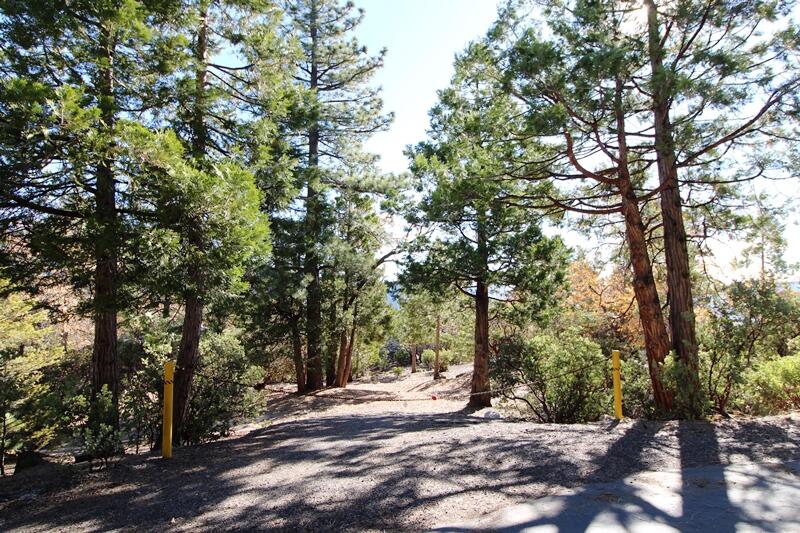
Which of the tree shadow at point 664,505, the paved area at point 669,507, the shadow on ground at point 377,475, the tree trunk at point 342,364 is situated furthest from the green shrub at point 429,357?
the paved area at point 669,507

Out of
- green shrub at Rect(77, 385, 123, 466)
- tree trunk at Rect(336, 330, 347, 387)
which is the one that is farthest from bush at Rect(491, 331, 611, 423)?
tree trunk at Rect(336, 330, 347, 387)

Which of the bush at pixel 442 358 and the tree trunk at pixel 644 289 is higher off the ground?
the tree trunk at pixel 644 289

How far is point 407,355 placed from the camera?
42875 mm

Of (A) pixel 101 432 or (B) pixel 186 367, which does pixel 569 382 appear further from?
(A) pixel 101 432

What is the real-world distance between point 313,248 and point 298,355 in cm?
417

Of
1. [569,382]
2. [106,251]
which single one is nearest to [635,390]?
[569,382]

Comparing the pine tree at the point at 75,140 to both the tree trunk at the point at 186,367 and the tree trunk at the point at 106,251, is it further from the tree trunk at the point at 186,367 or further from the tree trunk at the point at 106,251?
the tree trunk at the point at 186,367

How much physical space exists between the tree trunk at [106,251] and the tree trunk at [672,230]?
290 inches

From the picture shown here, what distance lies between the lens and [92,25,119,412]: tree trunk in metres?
5.77

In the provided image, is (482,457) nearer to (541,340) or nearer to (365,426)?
(365,426)

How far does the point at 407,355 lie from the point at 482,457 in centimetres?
3850

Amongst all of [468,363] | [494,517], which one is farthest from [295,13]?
[468,363]

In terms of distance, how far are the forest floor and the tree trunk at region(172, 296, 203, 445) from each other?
0.65 meters

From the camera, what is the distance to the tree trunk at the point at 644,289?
7.78 m
